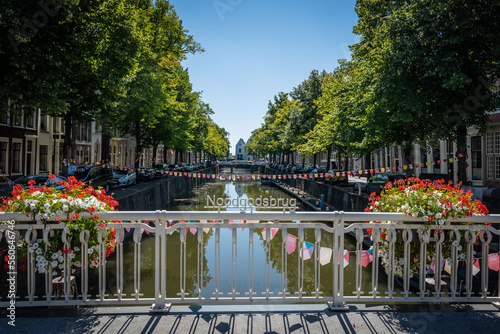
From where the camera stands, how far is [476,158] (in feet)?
81.5

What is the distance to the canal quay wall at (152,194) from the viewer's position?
19.3 meters

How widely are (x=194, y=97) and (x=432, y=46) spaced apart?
32328 mm

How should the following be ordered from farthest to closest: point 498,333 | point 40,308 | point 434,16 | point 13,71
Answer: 1. point 434,16
2. point 13,71
3. point 40,308
4. point 498,333

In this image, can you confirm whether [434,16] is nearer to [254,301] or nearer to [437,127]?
[437,127]

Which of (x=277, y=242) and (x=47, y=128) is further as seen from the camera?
(x=47, y=128)

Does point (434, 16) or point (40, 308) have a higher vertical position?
point (434, 16)

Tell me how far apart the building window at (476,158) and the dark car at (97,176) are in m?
26.9

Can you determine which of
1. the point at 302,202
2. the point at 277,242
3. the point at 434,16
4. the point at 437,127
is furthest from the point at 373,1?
the point at 302,202

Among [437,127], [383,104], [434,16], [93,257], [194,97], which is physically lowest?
[93,257]

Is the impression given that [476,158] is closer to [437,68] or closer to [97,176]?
[437,68]

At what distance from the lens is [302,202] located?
30.1 meters

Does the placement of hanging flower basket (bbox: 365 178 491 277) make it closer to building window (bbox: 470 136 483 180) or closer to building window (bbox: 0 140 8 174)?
building window (bbox: 470 136 483 180)

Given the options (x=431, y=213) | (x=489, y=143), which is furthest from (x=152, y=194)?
(x=489, y=143)

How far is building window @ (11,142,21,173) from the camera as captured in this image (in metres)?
26.2
